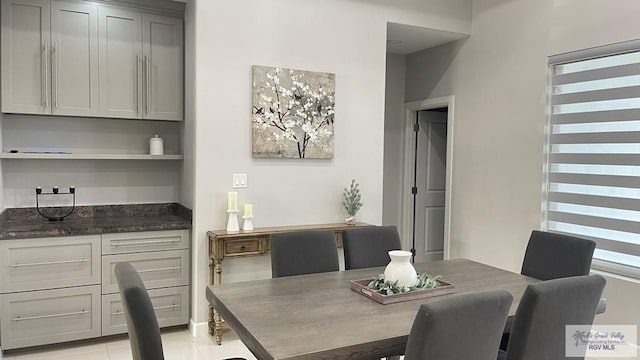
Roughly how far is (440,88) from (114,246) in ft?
11.8

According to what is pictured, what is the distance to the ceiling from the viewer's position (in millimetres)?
4555

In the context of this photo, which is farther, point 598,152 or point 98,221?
point 98,221

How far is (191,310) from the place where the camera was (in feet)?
12.4

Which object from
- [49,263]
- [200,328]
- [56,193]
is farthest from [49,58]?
[200,328]

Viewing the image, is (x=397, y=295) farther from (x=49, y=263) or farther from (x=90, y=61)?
(x=90, y=61)

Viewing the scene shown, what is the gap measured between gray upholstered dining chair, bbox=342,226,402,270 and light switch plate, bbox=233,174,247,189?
3.61 ft

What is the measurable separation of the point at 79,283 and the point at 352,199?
7.23 feet

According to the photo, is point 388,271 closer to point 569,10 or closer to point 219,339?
point 219,339

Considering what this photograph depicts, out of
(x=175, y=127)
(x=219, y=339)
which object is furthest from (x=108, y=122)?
(x=219, y=339)

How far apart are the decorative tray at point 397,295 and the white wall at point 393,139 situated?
3.34 m

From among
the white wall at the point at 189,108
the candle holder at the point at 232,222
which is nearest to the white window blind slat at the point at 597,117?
the candle holder at the point at 232,222

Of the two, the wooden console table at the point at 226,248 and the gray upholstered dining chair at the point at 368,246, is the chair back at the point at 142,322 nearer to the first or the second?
the gray upholstered dining chair at the point at 368,246

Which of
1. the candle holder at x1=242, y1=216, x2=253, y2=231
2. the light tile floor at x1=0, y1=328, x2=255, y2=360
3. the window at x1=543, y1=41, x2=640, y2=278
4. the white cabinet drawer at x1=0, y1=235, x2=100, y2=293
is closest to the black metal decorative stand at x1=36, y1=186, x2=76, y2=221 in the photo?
the white cabinet drawer at x1=0, y1=235, x2=100, y2=293

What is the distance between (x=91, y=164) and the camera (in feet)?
13.4
